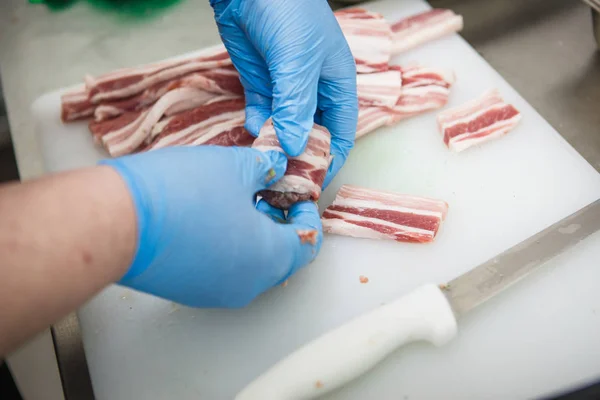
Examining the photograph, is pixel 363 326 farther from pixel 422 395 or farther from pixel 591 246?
pixel 591 246

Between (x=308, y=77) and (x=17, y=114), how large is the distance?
1906mm

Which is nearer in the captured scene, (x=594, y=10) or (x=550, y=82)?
(x=594, y=10)

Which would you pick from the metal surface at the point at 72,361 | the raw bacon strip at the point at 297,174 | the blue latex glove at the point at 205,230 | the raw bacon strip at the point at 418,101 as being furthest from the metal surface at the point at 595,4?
the metal surface at the point at 72,361

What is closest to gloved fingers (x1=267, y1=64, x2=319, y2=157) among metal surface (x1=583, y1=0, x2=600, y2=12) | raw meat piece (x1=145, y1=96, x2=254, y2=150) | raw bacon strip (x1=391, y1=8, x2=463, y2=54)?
raw meat piece (x1=145, y1=96, x2=254, y2=150)

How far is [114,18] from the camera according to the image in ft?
11.3

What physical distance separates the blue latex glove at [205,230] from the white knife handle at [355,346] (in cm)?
29

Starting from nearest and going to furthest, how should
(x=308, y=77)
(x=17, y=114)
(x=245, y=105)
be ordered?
(x=308, y=77) → (x=245, y=105) → (x=17, y=114)

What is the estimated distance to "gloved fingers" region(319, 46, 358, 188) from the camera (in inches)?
87.5

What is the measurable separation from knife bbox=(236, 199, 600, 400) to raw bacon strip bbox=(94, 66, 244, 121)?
1306 mm

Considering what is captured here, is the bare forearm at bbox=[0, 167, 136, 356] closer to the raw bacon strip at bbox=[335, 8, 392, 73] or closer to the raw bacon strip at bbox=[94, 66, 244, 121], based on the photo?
the raw bacon strip at bbox=[94, 66, 244, 121]

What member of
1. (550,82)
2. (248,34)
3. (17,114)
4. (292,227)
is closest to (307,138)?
(292,227)

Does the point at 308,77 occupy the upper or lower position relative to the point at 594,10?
upper

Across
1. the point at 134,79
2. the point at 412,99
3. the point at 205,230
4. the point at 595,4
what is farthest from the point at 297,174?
the point at 595,4

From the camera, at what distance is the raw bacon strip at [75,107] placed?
2.65 metres
